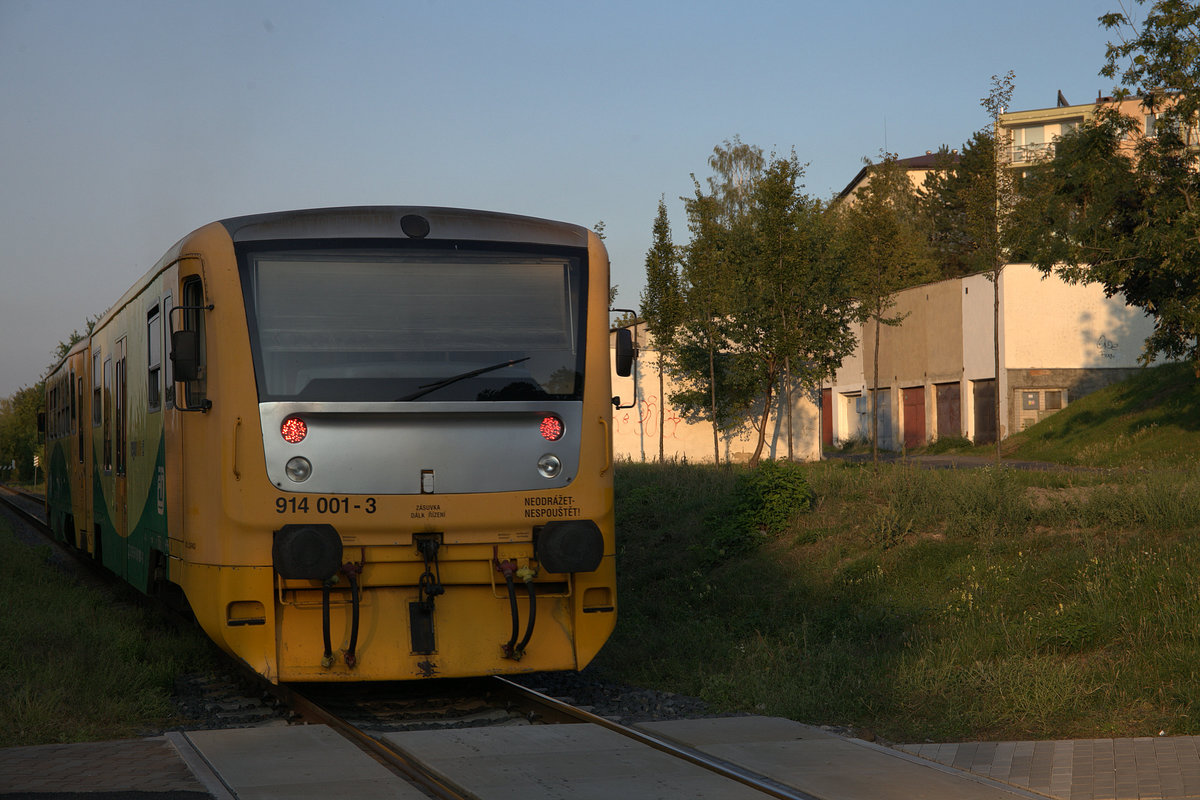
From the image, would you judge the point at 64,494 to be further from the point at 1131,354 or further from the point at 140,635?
the point at 1131,354

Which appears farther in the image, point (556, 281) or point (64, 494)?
point (64, 494)

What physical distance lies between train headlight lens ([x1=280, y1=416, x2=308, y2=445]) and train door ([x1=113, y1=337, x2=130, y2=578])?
14.8 ft

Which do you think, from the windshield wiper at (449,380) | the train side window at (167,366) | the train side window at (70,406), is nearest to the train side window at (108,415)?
the train side window at (70,406)

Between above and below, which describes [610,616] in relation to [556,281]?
below

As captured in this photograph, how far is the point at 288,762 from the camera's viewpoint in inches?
254

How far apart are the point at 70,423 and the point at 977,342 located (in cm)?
3271

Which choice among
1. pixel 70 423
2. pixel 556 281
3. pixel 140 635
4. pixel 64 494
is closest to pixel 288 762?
pixel 556 281

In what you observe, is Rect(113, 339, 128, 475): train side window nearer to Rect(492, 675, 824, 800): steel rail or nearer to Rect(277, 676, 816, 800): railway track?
Rect(277, 676, 816, 800): railway track

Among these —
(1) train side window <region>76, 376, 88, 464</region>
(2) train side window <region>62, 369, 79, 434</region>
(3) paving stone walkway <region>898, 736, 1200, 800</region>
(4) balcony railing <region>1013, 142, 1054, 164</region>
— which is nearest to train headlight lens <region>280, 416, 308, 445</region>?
(3) paving stone walkway <region>898, 736, 1200, 800</region>

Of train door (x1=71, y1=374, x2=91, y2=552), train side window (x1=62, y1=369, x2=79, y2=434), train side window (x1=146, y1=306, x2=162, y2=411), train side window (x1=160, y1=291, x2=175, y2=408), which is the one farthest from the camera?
train side window (x1=62, y1=369, x2=79, y2=434)

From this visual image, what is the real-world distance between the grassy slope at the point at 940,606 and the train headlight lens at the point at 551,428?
7.04 feet

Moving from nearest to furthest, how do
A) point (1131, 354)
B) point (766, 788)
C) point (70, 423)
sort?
point (766, 788), point (70, 423), point (1131, 354)

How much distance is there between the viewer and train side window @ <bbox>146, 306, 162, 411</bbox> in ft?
32.4

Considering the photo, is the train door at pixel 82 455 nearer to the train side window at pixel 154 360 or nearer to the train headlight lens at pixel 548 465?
the train side window at pixel 154 360
